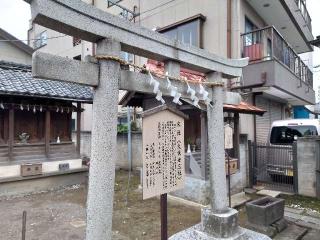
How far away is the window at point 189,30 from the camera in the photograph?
12880mm

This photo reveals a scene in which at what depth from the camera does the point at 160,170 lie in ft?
13.7

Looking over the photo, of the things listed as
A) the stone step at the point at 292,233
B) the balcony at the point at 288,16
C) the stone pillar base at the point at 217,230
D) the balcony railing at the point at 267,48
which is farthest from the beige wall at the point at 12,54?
the stone step at the point at 292,233

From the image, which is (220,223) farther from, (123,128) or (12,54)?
(12,54)

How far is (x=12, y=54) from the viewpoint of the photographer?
1891 centimetres

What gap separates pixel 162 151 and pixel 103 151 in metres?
0.97

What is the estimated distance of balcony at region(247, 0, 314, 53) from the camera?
13414mm

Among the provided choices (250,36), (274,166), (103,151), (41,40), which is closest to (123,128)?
(250,36)

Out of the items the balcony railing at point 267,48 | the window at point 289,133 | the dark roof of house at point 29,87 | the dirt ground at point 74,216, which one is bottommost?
the dirt ground at point 74,216

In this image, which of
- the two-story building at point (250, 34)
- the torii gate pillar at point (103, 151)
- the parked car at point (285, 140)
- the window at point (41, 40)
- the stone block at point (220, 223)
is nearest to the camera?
the torii gate pillar at point (103, 151)

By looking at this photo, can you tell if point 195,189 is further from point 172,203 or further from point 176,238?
point 176,238

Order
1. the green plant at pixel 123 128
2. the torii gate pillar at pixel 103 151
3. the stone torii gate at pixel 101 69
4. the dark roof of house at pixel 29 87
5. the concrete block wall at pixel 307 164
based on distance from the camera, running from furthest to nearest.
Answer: the green plant at pixel 123 128, the dark roof of house at pixel 29 87, the concrete block wall at pixel 307 164, the torii gate pillar at pixel 103 151, the stone torii gate at pixel 101 69

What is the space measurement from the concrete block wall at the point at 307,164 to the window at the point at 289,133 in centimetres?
179

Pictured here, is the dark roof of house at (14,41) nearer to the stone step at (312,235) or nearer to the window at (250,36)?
the window at (250,36)

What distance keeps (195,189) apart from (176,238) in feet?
14.2
